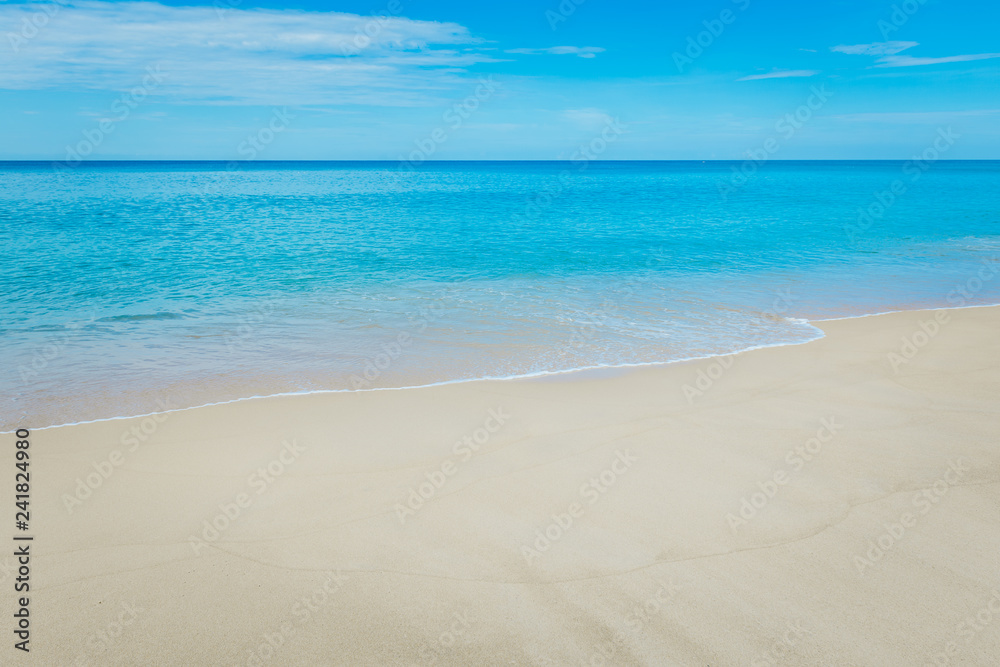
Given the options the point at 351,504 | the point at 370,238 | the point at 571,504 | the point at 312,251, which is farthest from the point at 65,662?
the point at 370,238

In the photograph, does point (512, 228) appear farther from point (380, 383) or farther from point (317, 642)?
point (317, 642)

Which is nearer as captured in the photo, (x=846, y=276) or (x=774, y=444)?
(x=774, y=444)

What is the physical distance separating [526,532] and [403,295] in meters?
9.07

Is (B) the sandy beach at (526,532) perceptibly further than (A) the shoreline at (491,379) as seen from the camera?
No

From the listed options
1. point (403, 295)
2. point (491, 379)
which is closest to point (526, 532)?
point (491, 379)

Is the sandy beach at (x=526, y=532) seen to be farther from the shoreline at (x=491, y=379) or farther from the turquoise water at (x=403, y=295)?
the turquoise water at (x=403, y=295)

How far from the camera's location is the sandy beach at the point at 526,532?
11.1 ft

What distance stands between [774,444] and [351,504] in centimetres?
388

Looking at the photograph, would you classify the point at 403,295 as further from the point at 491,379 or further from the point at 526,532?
the point at 526,532

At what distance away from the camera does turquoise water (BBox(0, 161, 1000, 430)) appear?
26.0 ft

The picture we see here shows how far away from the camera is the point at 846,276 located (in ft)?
48.6

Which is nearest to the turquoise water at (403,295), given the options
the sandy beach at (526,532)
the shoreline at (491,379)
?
the shoreline at (491,379)

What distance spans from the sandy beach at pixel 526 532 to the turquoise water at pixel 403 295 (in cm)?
155

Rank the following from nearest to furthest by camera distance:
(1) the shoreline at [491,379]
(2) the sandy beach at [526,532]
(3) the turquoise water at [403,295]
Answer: (2) the sandy beach at [526,532] < (1) the shoreline at [491,379] < (3) the turquoise water at [403,295]
